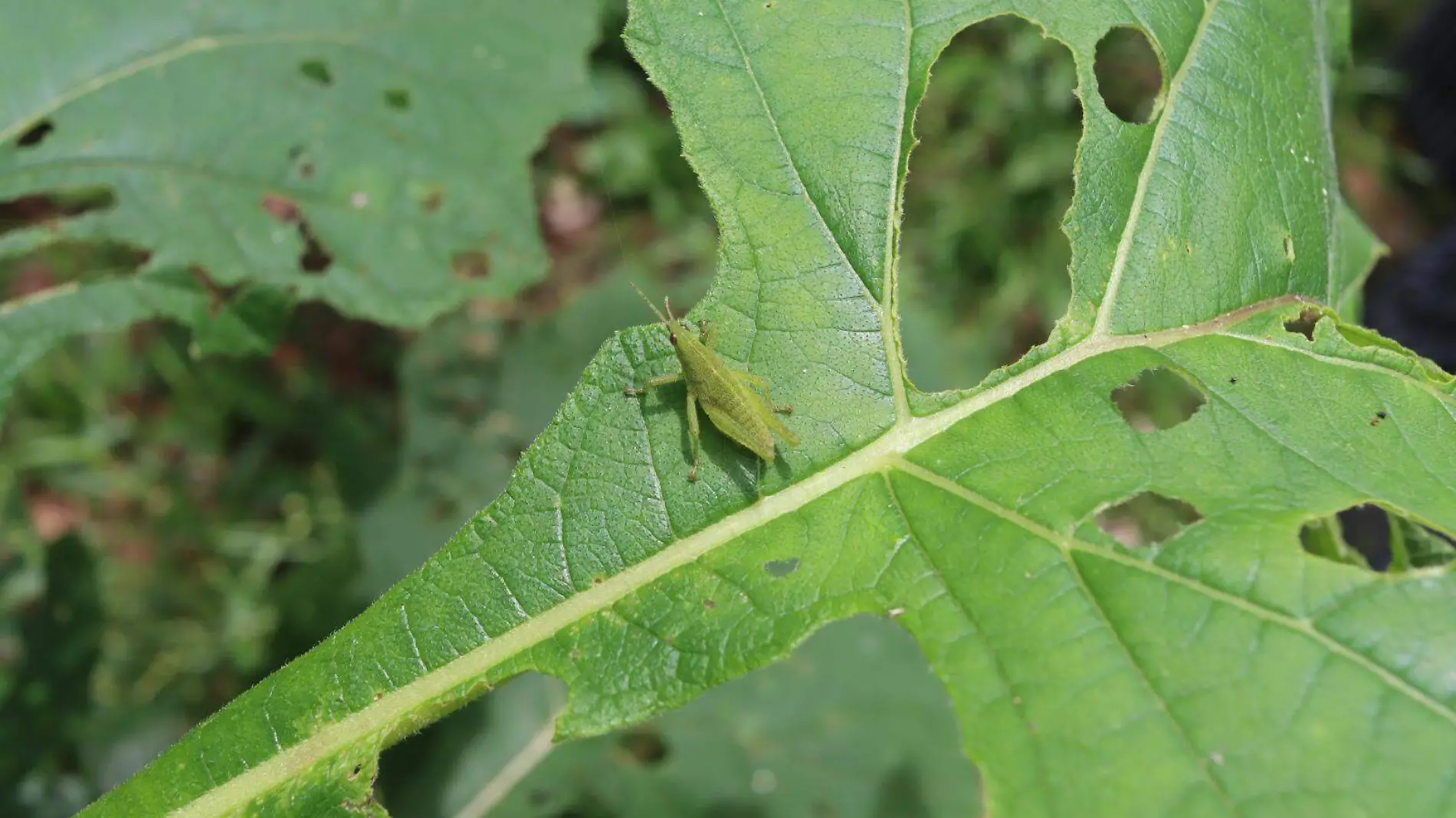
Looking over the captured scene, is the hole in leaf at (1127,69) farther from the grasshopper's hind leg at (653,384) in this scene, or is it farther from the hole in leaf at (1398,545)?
the grasshopper's hind leg at (653,384)

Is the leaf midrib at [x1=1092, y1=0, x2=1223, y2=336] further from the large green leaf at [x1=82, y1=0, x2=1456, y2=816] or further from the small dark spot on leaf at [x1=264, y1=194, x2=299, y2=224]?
the small dark spot on leaf at [x1=264, y1=194, x2=299, y2=224]

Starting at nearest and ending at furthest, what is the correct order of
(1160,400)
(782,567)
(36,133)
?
(782,567)
(36,133)
(1160,400)

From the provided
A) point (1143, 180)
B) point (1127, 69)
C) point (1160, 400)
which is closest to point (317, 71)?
point (1143, 180)

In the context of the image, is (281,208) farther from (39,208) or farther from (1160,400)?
(1160,400)

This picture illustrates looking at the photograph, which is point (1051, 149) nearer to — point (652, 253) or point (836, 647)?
point (652, 253)

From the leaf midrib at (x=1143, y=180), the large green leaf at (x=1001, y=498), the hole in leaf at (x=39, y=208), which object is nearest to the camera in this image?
the large green leaf at (x=1001, y=498)

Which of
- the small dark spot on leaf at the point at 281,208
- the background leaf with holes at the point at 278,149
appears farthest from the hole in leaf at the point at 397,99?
the small dark spot on leaf at the point at 281,208

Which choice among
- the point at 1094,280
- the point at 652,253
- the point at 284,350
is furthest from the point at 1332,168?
the point at 284,350
